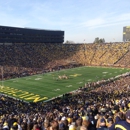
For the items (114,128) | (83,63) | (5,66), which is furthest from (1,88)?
(83,63)

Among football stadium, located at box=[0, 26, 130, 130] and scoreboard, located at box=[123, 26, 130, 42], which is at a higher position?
scoreboard, located at box=[123, 26, 130, 42]

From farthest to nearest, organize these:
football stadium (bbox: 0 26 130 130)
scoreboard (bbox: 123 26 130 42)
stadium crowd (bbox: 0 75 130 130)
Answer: scoreboard (bbox: 123 26 130 42) < football stadium (bbox: 0 26 130 130) < stadium crowd (bbox: 0 75 130 130)

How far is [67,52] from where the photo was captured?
3191 inches

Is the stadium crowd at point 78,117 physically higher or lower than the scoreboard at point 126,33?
lower

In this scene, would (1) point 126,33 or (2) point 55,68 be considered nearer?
(2) point 55,68

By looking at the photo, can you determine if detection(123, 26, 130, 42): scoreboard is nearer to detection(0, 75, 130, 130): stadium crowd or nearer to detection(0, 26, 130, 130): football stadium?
detection(0, 26, 130, 130): football stadium

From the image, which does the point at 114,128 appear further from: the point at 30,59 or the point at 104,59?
the point at 104,59

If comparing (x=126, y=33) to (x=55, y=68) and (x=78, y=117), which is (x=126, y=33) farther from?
(x=78, y=117)

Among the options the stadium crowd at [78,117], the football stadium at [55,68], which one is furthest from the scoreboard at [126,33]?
the stadium crowd at [78,117]

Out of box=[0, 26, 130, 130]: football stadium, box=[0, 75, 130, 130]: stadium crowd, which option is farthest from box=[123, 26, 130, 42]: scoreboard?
box=[0, 75, 130, 130]: stadium crowd

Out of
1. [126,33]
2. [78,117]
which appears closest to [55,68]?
[126,33]

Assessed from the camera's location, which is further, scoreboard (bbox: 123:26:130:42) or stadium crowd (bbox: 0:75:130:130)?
scoreboard (bbox: 123:26:130:42)

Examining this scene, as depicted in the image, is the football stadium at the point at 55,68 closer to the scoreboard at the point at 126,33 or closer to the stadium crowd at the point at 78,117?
the stadium crowd at the point at 78,117

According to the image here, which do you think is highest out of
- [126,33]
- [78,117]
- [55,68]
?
[126,33]
